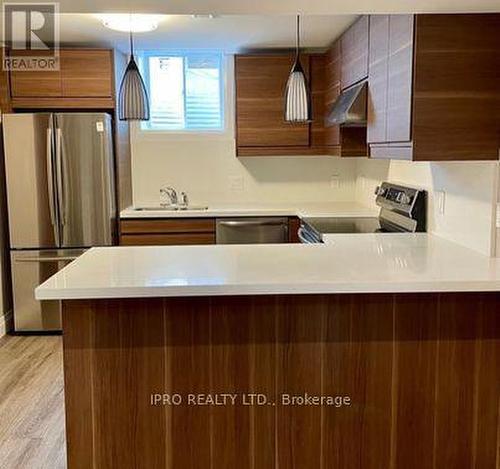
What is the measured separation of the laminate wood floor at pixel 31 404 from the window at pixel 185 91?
2.13 m

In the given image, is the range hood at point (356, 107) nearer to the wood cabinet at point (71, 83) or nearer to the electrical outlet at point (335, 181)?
the electrical outlet at point (335, 181)

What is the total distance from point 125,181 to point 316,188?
67.4 inches

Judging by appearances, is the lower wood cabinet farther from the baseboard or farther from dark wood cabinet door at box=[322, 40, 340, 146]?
the baseboard

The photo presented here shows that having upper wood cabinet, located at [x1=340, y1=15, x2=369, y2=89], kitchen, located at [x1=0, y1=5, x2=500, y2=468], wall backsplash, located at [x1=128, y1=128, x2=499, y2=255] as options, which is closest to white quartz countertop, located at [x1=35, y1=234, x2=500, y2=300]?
kitchen, located at [x1=0, y1=5, x2=500, y2=468]

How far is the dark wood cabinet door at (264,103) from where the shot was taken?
4.59m

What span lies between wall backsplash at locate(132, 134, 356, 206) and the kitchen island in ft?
9.44

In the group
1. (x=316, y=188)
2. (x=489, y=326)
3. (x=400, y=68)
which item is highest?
(x=400, y=68)

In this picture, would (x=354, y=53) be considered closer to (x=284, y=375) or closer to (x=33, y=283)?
(x=284, y=375)

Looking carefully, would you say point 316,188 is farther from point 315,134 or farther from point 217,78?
point 217,78

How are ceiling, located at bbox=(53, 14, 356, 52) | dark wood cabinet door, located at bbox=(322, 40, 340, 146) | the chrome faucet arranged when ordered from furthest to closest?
the chrome faucet
dark wood cabinet door, located at bbox=(322, 40, 340, 146)
ceiling, located at bbox=(53, 14, 356, 52)

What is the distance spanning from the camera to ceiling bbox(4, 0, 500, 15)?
201cm

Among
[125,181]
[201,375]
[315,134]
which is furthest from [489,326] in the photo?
[125,181]

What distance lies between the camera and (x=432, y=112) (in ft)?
7.80

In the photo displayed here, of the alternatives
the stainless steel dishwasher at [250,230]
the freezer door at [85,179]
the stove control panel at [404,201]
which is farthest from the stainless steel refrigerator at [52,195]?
the stove control panel at [404,201]
